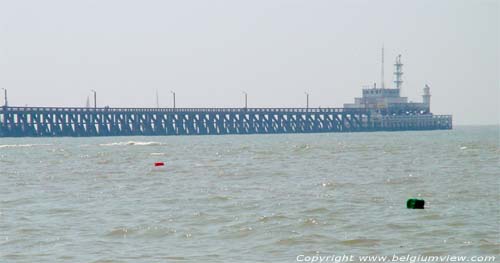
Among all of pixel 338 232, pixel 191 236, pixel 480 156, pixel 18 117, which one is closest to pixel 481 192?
pixel 338 232

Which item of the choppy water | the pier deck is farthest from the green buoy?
the pier deck

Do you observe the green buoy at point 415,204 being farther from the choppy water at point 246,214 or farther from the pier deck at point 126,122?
the pier deck at point 126,122

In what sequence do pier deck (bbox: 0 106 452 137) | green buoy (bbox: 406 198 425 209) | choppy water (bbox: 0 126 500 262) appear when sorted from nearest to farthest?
choppy water (bbox: 0 126 500 262) → green buoy (bbox: 406 198 425 209) → pier deck (bbox: 0 106 452 137)

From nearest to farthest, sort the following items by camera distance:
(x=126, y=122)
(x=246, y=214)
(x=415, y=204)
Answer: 1. (x=246, y=214)
2. (x=415, y=204)
3. (x=126, y=122)

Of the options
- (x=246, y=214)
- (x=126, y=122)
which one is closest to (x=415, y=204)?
(x=246, y=214)

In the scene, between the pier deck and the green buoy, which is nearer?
the green buoy

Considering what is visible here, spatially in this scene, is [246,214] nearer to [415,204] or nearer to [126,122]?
[415,204]

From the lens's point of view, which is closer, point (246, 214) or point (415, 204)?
point (246, 214)

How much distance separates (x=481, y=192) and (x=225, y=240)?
46.2 feet

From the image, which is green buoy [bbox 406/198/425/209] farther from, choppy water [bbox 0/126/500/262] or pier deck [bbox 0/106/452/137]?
pier deck [bbox 0/106/452/137]

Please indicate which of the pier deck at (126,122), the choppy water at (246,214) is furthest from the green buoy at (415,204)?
the pier deck at (126,122)

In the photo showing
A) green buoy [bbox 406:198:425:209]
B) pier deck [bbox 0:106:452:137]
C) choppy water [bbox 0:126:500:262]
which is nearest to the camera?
choppy water [bbox 0:126:500:262]

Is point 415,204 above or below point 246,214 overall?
above

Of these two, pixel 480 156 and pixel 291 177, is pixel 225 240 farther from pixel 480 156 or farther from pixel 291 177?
pixel 480 156
